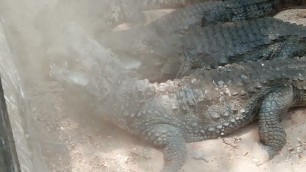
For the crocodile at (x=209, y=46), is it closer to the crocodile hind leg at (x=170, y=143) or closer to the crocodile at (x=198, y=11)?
the crocodile at (x=198, y=11)

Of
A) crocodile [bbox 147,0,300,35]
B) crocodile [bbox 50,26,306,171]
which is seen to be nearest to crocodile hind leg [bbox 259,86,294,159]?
crocodile [bbox 50,26,306,171]

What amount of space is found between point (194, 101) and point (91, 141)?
2.76 ft

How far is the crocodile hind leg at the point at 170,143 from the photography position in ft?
13.9

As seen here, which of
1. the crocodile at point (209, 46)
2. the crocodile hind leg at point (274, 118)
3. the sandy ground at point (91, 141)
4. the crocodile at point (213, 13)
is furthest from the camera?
the crocodile at point (213, 13)

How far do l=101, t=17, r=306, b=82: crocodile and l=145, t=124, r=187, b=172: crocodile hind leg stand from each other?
75cm

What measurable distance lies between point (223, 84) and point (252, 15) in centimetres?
159

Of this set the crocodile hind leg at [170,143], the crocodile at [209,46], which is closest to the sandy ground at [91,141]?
the crocodile hind leg at [170,143]

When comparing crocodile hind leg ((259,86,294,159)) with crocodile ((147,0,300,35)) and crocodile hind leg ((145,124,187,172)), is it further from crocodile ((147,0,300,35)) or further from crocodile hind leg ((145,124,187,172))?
crocodile ((147,0,300,35))

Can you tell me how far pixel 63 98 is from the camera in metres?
4.75

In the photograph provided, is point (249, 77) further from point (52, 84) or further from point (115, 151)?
point (52, 84)

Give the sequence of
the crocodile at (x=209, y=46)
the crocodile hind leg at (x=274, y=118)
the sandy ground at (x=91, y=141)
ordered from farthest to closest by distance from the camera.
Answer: the crocodile at (x=209, y=46) < the crocodile hind leg at (x=274, y=118) < the sandy ground at (x=91, y=141)

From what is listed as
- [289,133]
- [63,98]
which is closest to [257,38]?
[289,133]

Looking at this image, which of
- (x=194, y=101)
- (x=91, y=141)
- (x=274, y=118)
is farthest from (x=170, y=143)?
(x=274, y=118)

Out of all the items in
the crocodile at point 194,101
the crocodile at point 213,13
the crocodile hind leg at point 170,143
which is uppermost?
the crocodile at point 213,13
